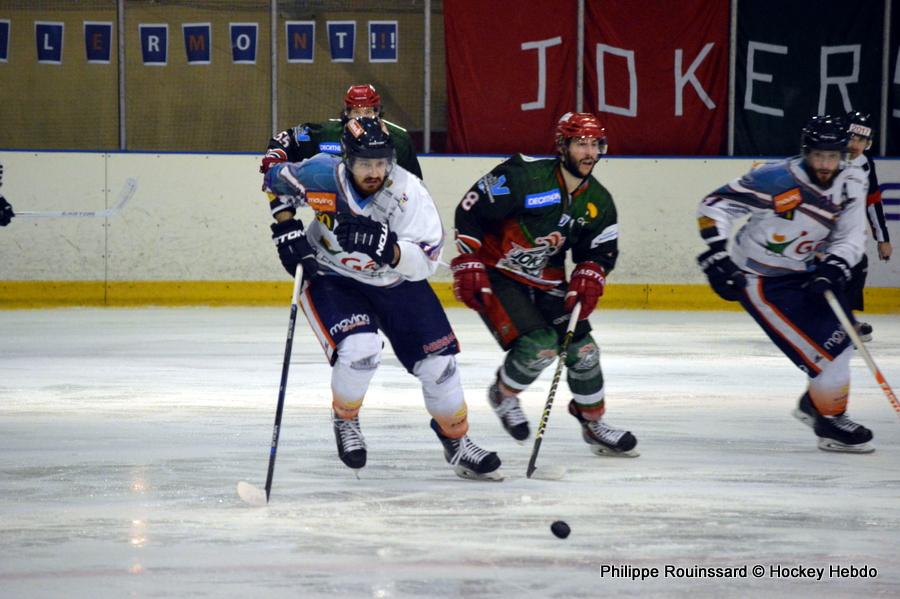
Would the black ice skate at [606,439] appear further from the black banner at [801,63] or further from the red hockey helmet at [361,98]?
the black banner at [801,63]

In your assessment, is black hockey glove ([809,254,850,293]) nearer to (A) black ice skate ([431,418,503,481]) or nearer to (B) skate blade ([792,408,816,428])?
(B) skate blade ([792,408,816,428])

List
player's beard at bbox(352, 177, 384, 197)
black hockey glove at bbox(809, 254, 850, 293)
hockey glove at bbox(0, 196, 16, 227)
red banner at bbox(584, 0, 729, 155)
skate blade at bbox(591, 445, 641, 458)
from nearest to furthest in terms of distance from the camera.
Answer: player's beard at bbox(352, 177, 384, 197) < skate blade at bbox(591, 445, 641, 458) < black hockey glove at bbox(809, 254, 850, 293) < hockey glove at bbox(0, 196, 16, 227) < red banner at bbox(584, 0, 729, 155)

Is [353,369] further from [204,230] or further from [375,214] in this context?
[204,230]

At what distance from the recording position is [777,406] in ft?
19.2

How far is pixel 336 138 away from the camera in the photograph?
6.21 meters

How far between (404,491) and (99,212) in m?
5.93

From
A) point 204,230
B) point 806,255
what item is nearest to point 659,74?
point 204,230

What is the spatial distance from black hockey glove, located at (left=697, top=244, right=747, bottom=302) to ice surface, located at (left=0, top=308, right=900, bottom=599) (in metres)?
0.54

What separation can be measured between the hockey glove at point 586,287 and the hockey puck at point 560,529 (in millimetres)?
1300

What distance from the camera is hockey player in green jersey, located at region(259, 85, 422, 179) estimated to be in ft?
19.2

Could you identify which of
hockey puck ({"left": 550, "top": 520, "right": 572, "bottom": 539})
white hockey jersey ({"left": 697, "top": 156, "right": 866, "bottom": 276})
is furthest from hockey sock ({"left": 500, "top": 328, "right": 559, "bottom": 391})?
hockey puck ({"left": 550, "top": 520, "right": 572, "bottom": 539})

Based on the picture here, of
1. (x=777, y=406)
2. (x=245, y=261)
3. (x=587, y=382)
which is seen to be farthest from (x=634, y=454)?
(x=245, y=261)

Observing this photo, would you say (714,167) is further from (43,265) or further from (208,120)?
(43,265)

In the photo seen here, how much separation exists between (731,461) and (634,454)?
311mm
